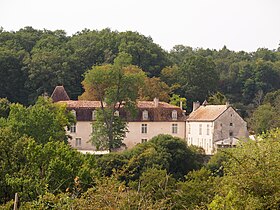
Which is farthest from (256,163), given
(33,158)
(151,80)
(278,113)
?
(151,80)

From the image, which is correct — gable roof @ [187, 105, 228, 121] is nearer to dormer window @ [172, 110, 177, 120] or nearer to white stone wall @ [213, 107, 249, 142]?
white stone wall @ [213, 107, 249, 142]

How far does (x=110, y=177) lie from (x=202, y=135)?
33.9m

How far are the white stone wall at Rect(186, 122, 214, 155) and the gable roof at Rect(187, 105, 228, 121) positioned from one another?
0.43 meters

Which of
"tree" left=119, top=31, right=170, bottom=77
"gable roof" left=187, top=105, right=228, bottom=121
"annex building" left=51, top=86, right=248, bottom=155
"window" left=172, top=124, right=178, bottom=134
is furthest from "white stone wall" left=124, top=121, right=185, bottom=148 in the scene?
"tree" left=119, top=31, right=170, bottom=77

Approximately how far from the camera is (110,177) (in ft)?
76.5

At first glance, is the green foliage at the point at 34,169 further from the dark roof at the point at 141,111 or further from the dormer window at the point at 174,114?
the dormer window at the point at 174,114

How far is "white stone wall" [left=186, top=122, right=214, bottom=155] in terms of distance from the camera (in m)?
55.5

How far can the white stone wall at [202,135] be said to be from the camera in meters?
55.5

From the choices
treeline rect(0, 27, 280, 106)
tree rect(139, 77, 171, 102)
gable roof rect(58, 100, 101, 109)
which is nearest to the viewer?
gable roof rect(58, 100, 101, 109)

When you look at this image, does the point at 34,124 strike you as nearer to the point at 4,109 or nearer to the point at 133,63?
the point at 4,109

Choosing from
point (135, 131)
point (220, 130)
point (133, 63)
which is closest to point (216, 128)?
point (220, 130)

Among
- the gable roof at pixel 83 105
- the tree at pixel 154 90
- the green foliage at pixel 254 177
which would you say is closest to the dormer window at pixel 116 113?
the gable roof at pixel 83 105

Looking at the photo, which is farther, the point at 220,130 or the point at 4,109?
the point at 220,130

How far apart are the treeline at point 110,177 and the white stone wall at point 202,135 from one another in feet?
37.6
